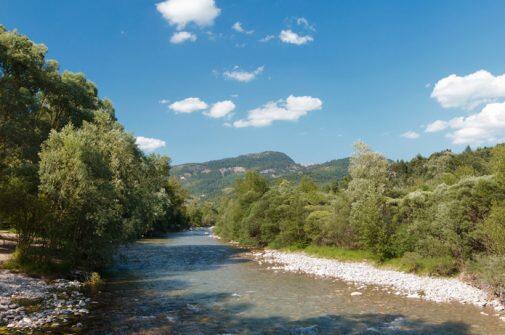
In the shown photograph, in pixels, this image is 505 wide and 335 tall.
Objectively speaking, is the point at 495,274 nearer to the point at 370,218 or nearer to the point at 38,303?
the point at 370,218

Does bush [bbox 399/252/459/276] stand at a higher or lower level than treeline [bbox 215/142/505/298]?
lower

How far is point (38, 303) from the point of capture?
22297 millimetres

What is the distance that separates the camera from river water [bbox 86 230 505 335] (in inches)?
786

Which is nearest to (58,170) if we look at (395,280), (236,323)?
(236,323)

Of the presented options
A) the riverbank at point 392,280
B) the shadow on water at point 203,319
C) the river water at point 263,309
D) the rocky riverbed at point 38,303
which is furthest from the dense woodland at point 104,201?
the shadow on water at point 203,319

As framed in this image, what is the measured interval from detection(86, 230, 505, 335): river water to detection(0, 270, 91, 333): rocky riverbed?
4.32 ft

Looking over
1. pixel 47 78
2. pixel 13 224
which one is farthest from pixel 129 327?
pixel 47 78

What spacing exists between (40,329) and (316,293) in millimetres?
17699

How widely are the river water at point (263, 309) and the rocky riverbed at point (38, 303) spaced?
1318 millimetres

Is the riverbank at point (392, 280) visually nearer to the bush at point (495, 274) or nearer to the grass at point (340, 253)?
the grass at point (340, 253)

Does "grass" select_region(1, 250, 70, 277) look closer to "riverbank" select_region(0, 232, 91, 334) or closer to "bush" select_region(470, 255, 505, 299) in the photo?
"riverbank" select_region(0, 232, 91, 334)

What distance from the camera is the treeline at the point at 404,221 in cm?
2922

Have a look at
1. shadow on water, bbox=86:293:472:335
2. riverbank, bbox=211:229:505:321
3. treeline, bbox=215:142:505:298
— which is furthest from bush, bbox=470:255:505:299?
shadow on water, bbox=86:293:472:335

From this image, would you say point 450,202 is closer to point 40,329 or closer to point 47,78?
point 40,329
